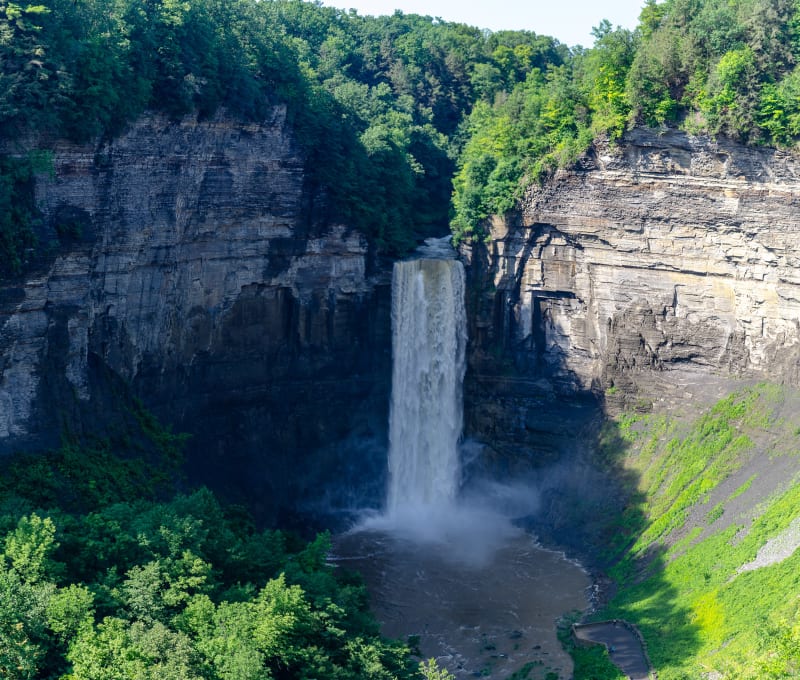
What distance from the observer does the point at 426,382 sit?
5431 cm

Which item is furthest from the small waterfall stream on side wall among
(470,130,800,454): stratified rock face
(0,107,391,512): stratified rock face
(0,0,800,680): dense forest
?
(0,0,800,680): dense forest

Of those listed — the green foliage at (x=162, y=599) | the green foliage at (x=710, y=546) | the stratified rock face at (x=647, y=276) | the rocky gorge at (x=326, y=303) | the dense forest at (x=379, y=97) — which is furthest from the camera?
the stratified rock face at (x=647, y=276)

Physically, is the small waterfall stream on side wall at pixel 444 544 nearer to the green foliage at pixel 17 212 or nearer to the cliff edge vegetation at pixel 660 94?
the cliff edge vegetation at pixel 660 94

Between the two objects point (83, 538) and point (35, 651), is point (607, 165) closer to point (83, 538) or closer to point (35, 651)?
point (83, 538)

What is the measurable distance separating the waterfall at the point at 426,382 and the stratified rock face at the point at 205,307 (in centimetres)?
99

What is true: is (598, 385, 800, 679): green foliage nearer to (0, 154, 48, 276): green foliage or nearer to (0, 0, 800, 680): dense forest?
(0, 0, 800, 680): dense forest

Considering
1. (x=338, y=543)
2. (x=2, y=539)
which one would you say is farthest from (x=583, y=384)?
(x=2, y=539)

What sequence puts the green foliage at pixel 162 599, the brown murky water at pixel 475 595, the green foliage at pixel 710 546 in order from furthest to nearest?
the brown murky water at pixel 475 595 → the green foliage at pixel 710 546 → the green foliage at pixel 162 599

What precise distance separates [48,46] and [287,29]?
3288cm

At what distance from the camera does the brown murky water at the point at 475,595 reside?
132 ft

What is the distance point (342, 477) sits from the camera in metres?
54.6

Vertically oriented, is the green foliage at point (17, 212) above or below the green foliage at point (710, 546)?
above

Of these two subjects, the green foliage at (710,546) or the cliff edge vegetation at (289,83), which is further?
the cliff edge vegetation at (289,83)

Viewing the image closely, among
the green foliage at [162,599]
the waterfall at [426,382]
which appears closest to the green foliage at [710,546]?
the waterfall at [426,382]
